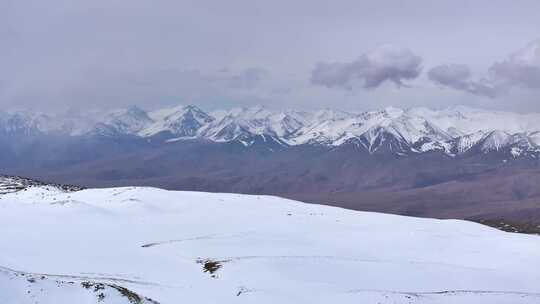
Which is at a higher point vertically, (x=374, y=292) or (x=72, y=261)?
(x=72, y=261)

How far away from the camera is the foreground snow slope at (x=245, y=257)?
139ft

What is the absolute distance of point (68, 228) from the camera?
65.6 meters

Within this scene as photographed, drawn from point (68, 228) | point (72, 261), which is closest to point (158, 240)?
point (68, 228)

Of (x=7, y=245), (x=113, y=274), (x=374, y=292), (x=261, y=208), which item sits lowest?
(x=374, y=292)

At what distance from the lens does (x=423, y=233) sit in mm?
72188

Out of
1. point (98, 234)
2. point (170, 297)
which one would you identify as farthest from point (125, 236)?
point (170, 297)

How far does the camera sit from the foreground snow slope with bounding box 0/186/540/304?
4244 centimetres

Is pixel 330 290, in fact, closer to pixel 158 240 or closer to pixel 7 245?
pixel 158 240

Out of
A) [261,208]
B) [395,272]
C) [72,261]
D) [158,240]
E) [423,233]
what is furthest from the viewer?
[261,208]

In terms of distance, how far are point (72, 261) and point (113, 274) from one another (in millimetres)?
5472

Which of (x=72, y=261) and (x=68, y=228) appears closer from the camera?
(x=72, y=261)

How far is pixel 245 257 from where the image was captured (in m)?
53.4

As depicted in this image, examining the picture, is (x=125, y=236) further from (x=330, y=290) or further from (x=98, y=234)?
(x=330, y=290)

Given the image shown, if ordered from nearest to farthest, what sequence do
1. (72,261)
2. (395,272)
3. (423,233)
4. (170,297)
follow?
(170,297), (72,261), (395,272), (423,233)
